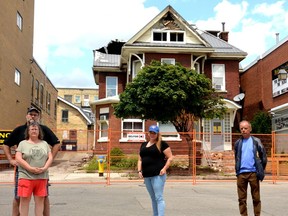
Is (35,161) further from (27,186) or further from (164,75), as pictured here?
(164,75)

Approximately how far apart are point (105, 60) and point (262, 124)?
1291cm

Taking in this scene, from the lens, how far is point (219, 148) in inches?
891

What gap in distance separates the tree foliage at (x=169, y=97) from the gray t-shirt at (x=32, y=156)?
1308cm

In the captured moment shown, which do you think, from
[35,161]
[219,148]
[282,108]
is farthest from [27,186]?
[282,108]

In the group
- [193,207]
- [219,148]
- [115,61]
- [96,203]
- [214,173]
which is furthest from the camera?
[115,61]

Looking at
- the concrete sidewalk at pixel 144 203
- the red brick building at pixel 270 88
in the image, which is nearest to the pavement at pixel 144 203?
the concrete sidewalk at pixel 144 203

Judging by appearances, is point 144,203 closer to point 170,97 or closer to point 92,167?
point 170,97

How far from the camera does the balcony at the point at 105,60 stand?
3153 centimetres

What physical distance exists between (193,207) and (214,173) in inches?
407

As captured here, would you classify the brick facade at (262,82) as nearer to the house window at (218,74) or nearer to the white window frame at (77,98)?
the house window at (218,74)

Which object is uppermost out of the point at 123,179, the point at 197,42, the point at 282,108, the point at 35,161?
the point at 197,42

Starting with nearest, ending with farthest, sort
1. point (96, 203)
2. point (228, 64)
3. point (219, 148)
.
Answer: point (96, 203), point (219, 148), point (228, 64)

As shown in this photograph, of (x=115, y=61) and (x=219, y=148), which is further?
(x=115, y=61)

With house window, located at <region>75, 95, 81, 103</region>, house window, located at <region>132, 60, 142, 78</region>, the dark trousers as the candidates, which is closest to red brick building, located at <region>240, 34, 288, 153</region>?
house window, located at <region>132, 60, 142, 78</region>
